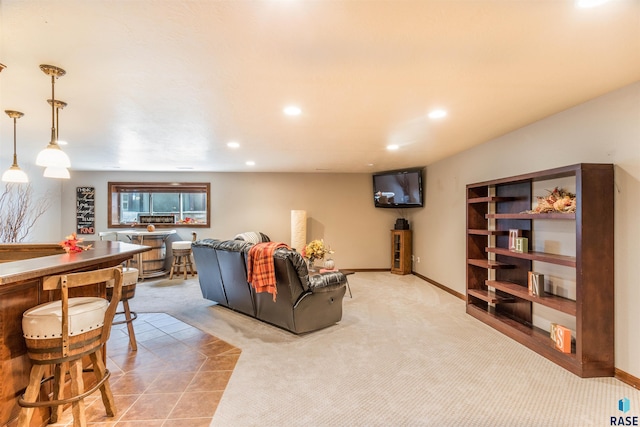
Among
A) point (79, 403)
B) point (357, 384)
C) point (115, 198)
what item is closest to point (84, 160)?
point (115, 198)

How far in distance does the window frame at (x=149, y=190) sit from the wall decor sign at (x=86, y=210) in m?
0.33

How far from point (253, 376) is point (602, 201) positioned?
320 centimetres

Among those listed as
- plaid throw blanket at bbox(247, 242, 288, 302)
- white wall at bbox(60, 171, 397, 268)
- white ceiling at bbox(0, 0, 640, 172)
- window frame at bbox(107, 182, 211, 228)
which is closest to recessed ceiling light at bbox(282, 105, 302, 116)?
white ceiling at bbox(0, 0, 640, 172)

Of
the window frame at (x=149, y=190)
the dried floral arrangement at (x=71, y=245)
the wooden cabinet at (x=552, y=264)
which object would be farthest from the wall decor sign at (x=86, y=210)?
the wooden cabinet at (x=552, y=264)

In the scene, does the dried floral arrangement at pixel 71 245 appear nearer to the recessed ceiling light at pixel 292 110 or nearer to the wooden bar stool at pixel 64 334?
the wooden bar stool at pixel 64 334

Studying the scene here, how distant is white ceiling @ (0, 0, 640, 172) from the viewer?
1377 mm

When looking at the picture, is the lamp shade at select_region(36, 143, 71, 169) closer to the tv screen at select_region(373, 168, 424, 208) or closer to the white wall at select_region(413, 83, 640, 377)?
→ the white wall at select_region(413, 83, 640, 377)

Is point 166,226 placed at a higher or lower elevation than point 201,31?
lower

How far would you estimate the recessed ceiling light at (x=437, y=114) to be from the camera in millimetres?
2693

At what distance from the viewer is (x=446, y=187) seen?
196 inches

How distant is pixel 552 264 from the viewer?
2.92m

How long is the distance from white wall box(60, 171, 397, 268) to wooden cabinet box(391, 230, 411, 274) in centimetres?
32

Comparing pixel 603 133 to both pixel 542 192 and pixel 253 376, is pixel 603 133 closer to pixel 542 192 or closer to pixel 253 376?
pixel 542 192

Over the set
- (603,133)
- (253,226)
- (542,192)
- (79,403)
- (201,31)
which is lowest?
(79,403)
